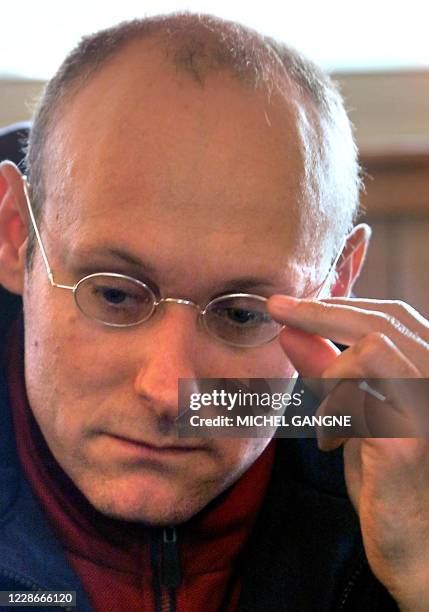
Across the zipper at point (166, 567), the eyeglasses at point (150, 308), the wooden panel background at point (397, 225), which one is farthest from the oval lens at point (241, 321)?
the wooden panel background at point (397, 225)

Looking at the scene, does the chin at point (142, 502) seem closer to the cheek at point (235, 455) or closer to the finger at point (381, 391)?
the cheek at point (235, 455)

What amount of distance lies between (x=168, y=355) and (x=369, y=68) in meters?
0.87

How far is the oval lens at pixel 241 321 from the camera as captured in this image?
0.82 meters

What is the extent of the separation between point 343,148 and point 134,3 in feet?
1.95

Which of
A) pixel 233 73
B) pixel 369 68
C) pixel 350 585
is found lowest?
pixel 350 585

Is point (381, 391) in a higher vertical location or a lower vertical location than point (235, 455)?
higher

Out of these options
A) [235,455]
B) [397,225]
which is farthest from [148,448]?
[397,225]

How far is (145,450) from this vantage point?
0.81 metres

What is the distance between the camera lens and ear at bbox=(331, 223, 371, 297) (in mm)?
1023


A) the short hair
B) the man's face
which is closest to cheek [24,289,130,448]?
the man's face

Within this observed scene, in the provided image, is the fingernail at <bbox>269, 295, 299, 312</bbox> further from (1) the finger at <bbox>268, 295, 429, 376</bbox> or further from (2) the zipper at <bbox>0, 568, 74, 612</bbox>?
(2) the zipper at <bbox>0, 568, 74, 612</bbox>

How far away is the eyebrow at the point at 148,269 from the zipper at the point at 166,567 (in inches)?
10.2

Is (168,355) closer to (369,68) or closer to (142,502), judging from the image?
(142,502)

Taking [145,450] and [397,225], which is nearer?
[145,450]
